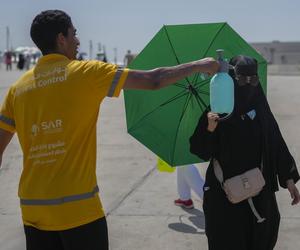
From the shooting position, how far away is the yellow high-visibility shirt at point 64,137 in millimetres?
2820

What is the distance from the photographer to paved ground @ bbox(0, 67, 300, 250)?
5.45 meters

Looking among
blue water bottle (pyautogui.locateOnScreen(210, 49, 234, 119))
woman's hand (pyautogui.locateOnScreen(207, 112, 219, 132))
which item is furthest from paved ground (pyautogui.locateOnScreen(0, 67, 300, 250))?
blue water bottle (pyautogui.locateOnScreen(210, 49, 234, 119))

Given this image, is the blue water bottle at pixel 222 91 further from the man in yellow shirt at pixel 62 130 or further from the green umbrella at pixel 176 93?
the green umbrella at pixel 176 93

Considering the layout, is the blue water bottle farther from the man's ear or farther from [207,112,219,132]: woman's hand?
the man's ear

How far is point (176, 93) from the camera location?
4.01 m

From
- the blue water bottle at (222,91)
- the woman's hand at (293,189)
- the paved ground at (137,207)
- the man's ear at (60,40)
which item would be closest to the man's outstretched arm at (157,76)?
the blue water bottle at (222,91)

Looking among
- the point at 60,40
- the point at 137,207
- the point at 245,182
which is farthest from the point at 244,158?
the point at 137,207

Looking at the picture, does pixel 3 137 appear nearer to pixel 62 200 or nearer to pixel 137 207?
pixel 62 200

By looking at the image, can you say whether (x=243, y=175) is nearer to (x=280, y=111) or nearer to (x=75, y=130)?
(x=75, y=130)

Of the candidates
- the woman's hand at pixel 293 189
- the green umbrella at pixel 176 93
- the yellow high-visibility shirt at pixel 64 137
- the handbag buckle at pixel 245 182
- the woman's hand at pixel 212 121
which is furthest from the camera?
the green umbrella at pixel 176 93

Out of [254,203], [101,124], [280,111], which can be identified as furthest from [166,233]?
[280,111]

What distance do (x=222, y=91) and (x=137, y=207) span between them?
358 centimetres

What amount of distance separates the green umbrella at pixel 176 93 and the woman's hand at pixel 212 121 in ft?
1.43

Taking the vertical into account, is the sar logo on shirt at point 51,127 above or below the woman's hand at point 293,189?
above
